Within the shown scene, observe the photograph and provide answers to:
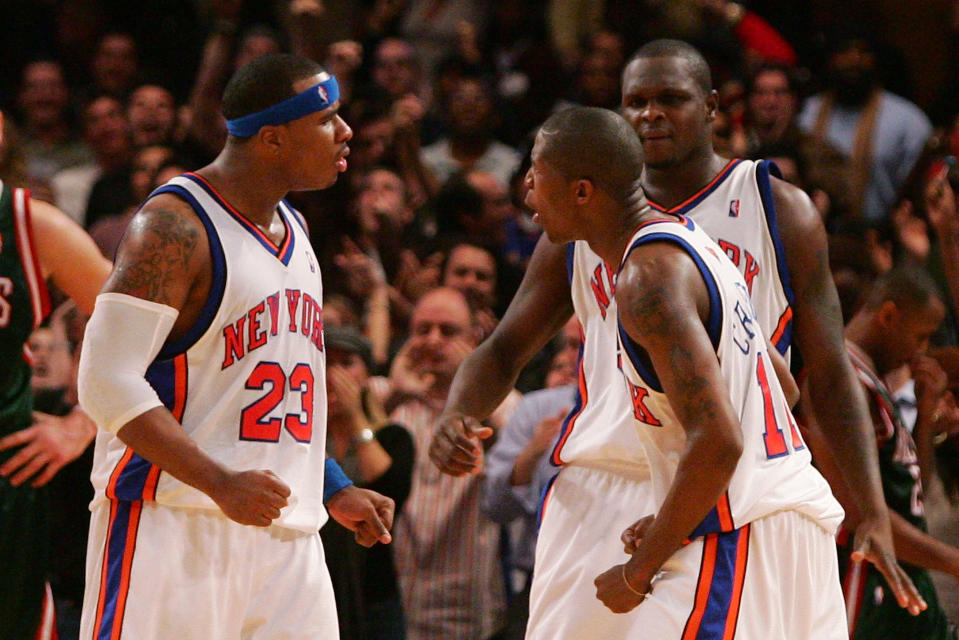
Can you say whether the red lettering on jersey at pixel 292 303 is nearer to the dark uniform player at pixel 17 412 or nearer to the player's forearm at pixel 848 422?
the dark uniform player at pixel 17 412

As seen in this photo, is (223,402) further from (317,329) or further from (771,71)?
(771,71)

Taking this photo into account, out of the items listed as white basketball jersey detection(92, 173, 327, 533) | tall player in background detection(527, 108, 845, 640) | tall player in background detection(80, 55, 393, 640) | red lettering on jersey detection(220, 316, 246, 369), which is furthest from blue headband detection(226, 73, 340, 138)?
tall player in background detection(527, 108, 845, 640)

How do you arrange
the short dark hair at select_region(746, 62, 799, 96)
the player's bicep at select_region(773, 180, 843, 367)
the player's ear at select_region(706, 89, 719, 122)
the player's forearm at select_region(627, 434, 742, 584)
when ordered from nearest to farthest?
the player's forearm at select_region(627, 434, 742, 584)
the player's bicep at select_region(773, 180, 843, 367)
the player's ear at select_region(706, 89, 719, 122)
the short dark hair at select_region(746, 62, 799, 96)

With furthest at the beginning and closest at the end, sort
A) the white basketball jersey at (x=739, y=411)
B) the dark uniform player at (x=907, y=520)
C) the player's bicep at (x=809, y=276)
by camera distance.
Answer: the dark uniform player at (x=907, y=520) < the player's bicep at (x=809, y=276) < the white basketball jersey at (x=739, y=411)

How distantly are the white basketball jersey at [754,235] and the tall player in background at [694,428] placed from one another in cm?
63

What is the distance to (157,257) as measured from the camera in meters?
3.79

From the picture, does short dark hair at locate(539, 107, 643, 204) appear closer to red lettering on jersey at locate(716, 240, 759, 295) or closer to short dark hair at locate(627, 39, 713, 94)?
red lettering on jersey at locate(716, 240, 759, 295)

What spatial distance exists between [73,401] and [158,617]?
2245 mm

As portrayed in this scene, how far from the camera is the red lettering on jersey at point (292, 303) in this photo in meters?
4.04

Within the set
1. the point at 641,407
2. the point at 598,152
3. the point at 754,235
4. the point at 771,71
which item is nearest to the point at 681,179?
the point at 754,235

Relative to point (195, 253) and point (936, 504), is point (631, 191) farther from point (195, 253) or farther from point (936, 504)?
point (936, 504)

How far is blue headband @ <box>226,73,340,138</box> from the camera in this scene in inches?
161

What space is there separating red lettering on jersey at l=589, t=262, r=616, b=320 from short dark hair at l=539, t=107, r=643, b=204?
1.79ft

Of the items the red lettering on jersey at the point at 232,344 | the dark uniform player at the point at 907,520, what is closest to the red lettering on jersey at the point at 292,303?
the red lettering on jersey at the point at 232,344
